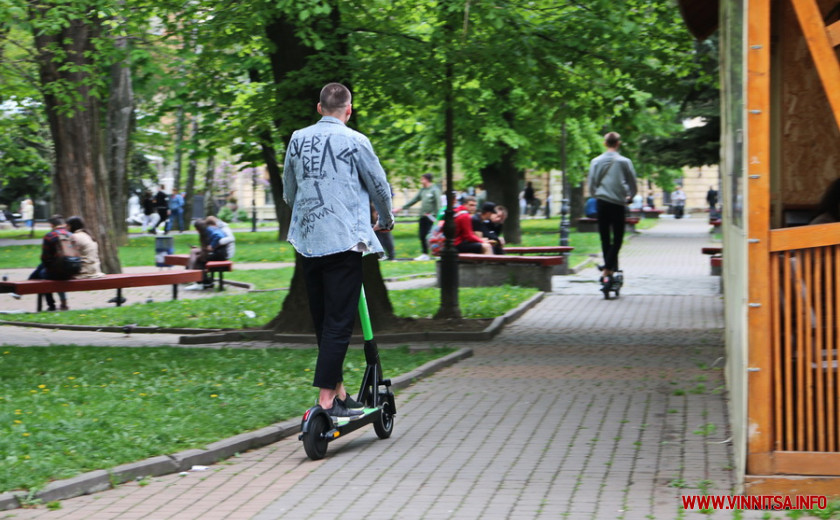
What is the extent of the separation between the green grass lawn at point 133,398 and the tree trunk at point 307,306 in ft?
4.54

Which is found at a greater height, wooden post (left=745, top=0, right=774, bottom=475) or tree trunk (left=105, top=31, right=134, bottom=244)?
tree trunk (left=105, top=31, right=134, bottom=244)

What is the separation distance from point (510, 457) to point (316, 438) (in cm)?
108

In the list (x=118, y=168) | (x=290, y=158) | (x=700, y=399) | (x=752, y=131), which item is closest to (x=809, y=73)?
(x=700, y=399)

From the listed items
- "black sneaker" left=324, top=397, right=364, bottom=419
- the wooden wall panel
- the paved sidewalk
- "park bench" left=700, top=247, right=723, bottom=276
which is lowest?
the paved sidewalk

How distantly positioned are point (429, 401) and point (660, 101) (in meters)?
6.80

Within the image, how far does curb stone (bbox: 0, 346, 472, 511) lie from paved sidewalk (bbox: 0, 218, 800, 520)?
7 cm

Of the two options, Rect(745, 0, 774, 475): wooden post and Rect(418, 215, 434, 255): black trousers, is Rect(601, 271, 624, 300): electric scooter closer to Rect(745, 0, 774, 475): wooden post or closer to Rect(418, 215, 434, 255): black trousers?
Rect(418, 215, 434, 255): black trousers

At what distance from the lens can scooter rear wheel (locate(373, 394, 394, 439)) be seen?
7258 millimetres

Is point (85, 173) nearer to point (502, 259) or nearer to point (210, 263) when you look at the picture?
point (210, 263)

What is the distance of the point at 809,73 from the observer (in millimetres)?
8500

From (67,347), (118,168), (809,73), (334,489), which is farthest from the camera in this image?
(118,168)

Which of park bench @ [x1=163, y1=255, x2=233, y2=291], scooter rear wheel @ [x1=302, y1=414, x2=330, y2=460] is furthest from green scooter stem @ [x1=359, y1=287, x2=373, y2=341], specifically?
park bench @ [x1=163, y1=255, x2=233, y2=291]

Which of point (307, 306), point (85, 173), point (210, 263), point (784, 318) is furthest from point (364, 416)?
point (85, 173)

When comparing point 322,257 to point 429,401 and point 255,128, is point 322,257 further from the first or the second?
point 255,128
